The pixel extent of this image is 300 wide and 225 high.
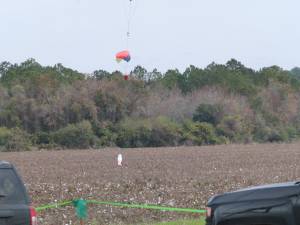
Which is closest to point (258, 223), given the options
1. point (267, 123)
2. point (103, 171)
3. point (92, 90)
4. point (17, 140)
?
point (103, 171)

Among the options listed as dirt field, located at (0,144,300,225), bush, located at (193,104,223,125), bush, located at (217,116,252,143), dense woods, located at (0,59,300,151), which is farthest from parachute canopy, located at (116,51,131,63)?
bush, located at (193,104,223,125)

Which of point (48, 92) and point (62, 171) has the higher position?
point (48, 92)

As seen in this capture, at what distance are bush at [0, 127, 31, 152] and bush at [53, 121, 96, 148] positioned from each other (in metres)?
3.11

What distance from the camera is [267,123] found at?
9181cm

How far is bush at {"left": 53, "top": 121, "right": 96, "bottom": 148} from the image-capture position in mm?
74812

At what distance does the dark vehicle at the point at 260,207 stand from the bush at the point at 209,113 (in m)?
76.3

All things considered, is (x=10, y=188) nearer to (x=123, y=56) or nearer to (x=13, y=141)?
(x=123, y=56)

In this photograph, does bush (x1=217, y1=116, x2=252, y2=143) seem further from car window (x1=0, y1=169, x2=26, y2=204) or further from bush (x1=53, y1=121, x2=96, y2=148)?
car window (x1=0, y1=169, x2=26, y2=204)

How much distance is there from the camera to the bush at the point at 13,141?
2876 inches

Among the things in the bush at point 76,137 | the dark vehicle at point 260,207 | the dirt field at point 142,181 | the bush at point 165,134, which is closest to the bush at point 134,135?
the bush at point 165,134

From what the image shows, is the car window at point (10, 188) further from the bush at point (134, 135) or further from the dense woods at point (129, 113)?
the bush at point (134, 135)

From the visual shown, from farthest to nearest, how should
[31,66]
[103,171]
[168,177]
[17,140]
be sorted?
[31,66], [17,140], [103,171], [168,177]

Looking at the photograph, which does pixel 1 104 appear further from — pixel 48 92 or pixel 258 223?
pixel 258 223

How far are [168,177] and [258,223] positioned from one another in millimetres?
21108
